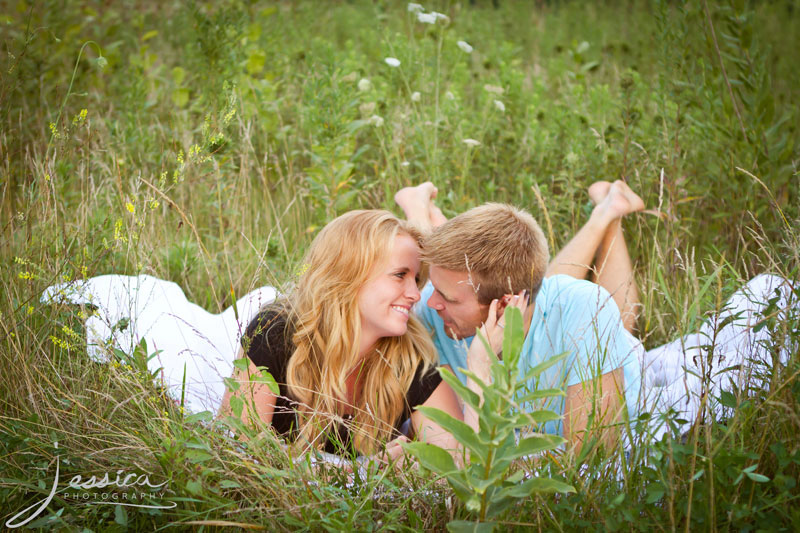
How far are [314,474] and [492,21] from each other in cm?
709

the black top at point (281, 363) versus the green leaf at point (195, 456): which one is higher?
the green leaf at point (195, 456)

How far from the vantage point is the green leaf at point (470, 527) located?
1.49 m

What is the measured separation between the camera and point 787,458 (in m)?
1.65

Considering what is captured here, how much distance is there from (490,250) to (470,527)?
1.09 meters

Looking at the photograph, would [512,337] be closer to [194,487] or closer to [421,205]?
[194,487]

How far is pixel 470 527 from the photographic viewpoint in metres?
1.50

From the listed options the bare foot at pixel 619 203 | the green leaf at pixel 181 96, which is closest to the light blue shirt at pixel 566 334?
the bare foot at pixel 619 203

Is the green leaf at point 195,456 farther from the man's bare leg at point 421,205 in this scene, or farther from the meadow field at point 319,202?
the man's bare leg at point 421,205

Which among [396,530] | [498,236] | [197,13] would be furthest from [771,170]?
[197,13]

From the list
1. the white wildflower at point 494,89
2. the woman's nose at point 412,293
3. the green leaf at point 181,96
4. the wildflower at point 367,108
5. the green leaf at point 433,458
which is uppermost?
the white wildflower at point 494,89

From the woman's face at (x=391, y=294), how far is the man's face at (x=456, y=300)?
0.10 meters

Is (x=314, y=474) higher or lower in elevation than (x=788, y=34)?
lower

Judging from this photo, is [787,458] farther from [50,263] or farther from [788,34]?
[788,34]

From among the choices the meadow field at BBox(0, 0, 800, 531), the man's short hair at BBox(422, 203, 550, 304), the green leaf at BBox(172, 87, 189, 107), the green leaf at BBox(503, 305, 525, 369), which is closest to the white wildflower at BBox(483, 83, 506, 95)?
the meadow field at BBox(0, 0, 800, 531)
